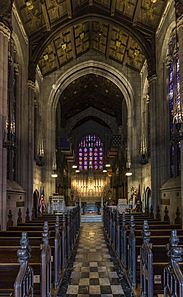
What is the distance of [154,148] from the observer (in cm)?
1633

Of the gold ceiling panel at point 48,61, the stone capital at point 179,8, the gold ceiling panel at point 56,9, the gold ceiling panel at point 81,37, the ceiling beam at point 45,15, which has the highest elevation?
the gold ceiling panel at point 81,37

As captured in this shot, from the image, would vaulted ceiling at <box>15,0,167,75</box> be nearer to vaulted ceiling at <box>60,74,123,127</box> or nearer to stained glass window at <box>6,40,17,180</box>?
stained glass window at <box>6,40,17,180</box>

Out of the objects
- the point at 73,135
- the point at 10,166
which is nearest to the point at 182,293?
the point at 10,166

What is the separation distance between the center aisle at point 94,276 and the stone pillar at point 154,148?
498 centimetres

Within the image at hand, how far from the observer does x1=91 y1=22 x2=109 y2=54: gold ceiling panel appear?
19.9 m

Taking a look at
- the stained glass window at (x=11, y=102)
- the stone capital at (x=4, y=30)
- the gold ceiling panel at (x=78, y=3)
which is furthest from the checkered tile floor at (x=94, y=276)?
the gold ceiling panel at (x=78, y=3)

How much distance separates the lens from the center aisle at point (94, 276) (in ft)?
21.1

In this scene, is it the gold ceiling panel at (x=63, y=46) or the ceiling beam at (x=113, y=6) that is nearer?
the ceiling beam at (x=113, y=6)

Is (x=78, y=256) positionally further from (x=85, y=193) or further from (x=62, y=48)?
(x=85, y=193)

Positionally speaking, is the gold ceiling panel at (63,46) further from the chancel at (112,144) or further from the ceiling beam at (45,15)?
the ceiling beam at (45,15)

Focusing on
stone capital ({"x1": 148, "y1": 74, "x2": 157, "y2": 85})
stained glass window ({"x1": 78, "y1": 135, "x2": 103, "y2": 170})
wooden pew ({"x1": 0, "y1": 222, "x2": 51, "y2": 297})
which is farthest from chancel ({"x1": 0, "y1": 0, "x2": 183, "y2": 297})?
stained glass window ({"x1": 78, "y1": 135, "x2": 103, "y2": 170})

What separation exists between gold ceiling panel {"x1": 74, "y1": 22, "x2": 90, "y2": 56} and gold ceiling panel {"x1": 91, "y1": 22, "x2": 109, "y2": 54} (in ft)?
1.29

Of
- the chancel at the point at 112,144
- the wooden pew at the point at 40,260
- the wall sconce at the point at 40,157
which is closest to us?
the wooden pew at the point at 40,260

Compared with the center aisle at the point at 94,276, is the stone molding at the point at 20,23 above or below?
above
